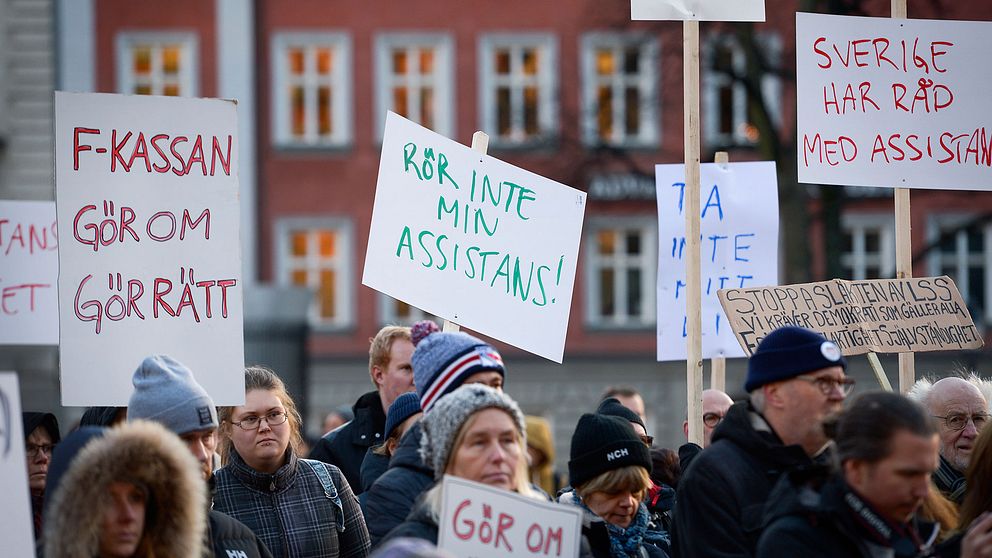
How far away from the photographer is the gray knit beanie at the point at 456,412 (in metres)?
3.82

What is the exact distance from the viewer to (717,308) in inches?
280

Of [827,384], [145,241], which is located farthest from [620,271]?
[827,384]

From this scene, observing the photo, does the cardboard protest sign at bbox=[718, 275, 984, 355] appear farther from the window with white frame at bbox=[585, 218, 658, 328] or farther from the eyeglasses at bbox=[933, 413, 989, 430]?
the window with white frame at bbox=[585, 218, 658, 328]

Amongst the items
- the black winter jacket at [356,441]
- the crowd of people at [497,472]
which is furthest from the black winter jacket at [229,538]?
the black winter jacket at [356,441]

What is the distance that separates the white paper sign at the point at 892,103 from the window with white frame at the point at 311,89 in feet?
64.7

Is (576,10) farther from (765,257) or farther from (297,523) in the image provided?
(297,523)

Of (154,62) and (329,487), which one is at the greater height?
(154,62)

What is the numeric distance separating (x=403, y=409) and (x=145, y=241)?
3.68 ft

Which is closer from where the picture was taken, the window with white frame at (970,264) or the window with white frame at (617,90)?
the window with white frame at (970,264)

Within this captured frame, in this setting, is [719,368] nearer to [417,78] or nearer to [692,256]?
[692,256]

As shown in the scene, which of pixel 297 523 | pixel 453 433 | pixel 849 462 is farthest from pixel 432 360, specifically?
pixel 849 462

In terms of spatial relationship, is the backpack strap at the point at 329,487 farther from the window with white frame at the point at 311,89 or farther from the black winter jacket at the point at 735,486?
the window with white frame at the point at 311,89

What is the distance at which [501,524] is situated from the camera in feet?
12.4

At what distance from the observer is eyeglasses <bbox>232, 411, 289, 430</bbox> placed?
492cm
